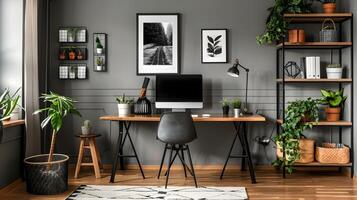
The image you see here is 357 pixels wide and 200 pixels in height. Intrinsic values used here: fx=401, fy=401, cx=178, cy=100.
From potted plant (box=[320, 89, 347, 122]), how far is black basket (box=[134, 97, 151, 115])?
6.37 feet

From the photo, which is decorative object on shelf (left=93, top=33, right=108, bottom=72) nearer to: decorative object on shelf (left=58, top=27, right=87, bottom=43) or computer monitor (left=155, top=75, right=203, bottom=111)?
decorative object on shelf (left=58, top=27, right=87, bottom=43)

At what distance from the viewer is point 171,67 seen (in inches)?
189

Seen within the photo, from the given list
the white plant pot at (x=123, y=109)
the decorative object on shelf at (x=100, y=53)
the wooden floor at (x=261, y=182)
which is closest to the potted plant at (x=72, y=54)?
the decorative object on shelf at (x=100, y=53)

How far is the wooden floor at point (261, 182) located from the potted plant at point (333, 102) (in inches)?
26.2

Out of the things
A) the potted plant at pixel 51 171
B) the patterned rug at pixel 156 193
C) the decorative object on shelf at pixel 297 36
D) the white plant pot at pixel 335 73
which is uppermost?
the decorative object on shelf at pixel 297 36

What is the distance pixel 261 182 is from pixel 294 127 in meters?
0.68

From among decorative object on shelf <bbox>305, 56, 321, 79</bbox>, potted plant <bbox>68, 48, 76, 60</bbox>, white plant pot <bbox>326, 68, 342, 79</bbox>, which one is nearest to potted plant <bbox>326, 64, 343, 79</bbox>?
white plant pot <bbox>326, 68, 342, 79</bbox>

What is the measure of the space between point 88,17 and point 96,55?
1.54 ft

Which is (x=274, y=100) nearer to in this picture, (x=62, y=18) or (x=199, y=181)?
(x=199, y=181)

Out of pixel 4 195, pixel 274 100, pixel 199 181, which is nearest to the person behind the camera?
pixel 4 195

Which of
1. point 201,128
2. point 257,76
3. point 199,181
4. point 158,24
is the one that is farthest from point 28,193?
point 257,76

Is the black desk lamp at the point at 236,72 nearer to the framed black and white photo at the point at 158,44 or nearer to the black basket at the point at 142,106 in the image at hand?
the framed black and white photo at the point at 158,44

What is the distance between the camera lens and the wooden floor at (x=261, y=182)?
3700 millimetres

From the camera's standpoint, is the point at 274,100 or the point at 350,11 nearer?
the point at 350,11
